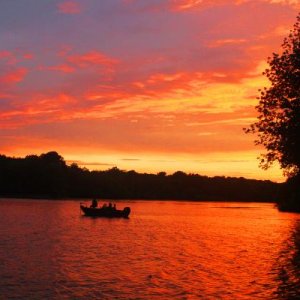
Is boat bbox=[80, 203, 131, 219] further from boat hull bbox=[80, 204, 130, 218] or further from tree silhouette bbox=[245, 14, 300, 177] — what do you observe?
tree silhouette bbox=[245, 14, 300, 177]

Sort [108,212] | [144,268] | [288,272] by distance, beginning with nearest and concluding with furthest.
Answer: [288,272] → [144,268] → [108,212]

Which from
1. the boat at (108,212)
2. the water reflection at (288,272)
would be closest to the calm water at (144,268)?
the water reflection at (288,272)

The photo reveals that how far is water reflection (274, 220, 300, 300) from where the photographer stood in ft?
82.9

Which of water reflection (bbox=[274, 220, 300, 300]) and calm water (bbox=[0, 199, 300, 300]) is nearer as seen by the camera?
water reflection (bbox=[274, 220, 300, 300])

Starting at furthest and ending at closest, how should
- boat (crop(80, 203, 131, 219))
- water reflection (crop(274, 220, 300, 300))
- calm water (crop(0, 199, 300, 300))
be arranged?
boat (crop(80, 203, 131, 219))
calm water (crop(0, 199, 300, 300))
water reflection (crop(274, 220, 300, 300))

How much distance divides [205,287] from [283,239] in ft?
110

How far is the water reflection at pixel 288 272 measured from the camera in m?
25.3

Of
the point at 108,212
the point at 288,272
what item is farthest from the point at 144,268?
the point at 108,212

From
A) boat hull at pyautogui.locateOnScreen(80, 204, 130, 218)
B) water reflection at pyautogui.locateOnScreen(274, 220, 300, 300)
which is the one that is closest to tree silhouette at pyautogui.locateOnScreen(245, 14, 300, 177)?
water reflection at pyautogui.locateOnScreen(274, 220, 300, 300)

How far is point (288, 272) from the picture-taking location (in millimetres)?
31891

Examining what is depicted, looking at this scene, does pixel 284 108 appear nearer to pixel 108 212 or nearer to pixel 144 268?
pixel 144 268

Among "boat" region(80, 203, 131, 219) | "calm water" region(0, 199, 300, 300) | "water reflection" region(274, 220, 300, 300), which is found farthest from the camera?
"boat" region(80, 203, 131, 219)

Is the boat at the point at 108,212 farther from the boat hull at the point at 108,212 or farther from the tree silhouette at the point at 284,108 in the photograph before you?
the tree silhouette at the point at 284,108

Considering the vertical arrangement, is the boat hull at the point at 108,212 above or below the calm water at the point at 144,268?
above
